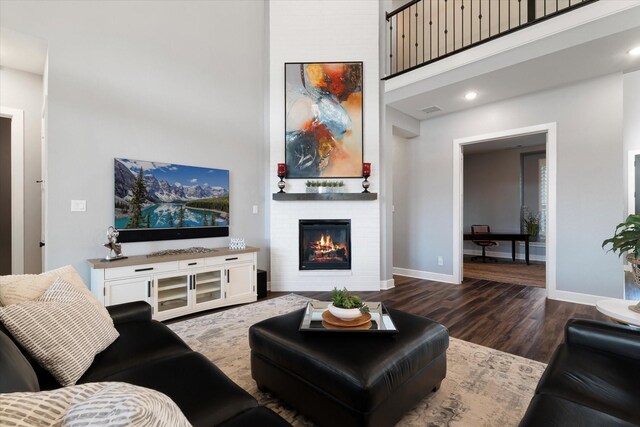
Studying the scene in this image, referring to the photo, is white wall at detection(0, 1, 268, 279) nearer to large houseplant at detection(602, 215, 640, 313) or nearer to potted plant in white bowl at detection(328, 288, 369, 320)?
potted plant in white bowl at detection(328, 288, 369, 320)

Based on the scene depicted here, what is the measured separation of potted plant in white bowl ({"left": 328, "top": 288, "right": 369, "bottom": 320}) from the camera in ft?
5.95

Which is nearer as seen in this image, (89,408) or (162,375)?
(89,408)

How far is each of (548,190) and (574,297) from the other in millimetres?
1436

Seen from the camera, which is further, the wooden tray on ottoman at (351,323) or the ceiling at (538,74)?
the ceiling at (538,74)

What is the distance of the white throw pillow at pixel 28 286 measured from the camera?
1.43m

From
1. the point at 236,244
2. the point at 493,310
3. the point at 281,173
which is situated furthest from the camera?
the point at 281,173

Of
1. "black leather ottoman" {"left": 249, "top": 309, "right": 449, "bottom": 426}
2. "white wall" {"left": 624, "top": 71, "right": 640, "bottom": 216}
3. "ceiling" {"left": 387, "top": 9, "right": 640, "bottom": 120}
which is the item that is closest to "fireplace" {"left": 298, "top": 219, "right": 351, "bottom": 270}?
"ceiling" {"left": 387, "top": 9, "right": 640, "bottom": 120}

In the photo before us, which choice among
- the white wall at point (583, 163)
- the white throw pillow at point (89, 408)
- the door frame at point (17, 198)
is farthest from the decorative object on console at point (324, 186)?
the white throw pillow at point (89, 408)

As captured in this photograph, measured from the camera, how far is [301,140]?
4.50 metres

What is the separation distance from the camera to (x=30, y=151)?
11.7ft

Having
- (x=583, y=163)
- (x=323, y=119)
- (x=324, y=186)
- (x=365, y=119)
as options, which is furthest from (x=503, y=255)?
(x=323, y=119)

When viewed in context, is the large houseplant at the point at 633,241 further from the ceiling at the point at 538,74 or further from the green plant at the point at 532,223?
the green plant at the point at 532,223

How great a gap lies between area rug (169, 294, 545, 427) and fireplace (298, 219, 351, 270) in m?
1.67

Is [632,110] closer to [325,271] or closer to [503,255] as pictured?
[503,255]
